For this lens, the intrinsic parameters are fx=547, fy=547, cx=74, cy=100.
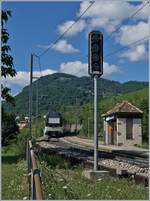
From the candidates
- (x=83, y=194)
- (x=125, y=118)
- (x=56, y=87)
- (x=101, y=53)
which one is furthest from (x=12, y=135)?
(x=56, y=87)

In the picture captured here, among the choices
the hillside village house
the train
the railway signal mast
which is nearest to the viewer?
the railway signal mast

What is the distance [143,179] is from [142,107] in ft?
180

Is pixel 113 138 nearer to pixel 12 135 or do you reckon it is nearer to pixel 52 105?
pixel 12 135

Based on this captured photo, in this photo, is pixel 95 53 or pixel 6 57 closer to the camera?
pixel 95 53

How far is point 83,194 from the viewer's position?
11.2m

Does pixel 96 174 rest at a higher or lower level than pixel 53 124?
lower

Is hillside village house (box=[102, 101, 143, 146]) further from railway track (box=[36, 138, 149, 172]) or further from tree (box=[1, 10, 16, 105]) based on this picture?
tree (box=[1, 10, 16, 105])

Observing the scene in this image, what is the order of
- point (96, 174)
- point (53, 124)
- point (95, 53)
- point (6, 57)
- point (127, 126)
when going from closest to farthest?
point (95, 53) → point (96, 174) → point (6, 57) → point (127, 126) → point (53, 124)

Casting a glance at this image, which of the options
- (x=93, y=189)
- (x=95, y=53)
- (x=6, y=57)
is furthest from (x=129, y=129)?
(x=93, y=189)

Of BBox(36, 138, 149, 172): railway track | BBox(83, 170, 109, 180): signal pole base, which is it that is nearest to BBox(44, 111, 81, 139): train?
BBox(36, 138, 149, 172): railway track

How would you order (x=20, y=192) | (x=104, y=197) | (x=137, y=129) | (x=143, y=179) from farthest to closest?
1. (x=137, y=129)
2. (x=143, y=179)
3. (x=20, y=192)
4. (x=104, y=197)

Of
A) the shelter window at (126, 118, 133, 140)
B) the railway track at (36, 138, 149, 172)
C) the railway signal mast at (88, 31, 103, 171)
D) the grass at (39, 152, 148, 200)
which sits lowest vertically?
the railway track at (36, 138, 149, 172)

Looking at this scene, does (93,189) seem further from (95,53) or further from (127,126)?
(127,126)

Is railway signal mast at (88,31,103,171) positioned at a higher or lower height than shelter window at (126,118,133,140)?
higher
